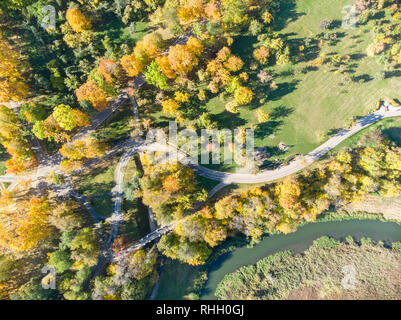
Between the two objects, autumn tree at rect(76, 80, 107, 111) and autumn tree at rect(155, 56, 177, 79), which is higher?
autumn tree at rect(155, 56, 177, 79)

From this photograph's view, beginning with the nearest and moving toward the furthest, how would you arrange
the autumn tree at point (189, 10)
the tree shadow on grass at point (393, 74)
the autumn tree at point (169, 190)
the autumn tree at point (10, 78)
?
the autumn tree at point (10, 78) < the autumn tree at point (169, 190) < the autumn tree at point (189, 10) < the tree shadow on grass at point (393, 74)

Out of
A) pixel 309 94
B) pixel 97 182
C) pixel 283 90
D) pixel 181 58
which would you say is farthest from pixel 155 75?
pixel 309 94

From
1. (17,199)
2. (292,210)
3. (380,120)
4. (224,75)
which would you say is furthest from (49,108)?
(380,120)

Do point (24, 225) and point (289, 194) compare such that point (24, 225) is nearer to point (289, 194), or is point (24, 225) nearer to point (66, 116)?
point (66, 116)

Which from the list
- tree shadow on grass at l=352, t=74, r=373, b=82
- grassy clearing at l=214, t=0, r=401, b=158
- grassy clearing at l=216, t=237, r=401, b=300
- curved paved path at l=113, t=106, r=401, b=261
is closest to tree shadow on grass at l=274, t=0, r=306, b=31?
grassy clearing at l=214, t=0, r=401, b=158

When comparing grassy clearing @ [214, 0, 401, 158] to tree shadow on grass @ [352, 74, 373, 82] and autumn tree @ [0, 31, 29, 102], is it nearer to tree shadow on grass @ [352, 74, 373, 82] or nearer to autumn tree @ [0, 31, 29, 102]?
tree shadow on grass @ [352, 74, 373, 82]

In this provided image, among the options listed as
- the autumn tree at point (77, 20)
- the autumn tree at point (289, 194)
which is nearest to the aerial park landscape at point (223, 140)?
the autumn tree at point (77, 20)

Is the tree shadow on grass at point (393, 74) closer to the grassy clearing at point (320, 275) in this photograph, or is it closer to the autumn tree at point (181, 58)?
the grassy clearing at point (320, 275)
